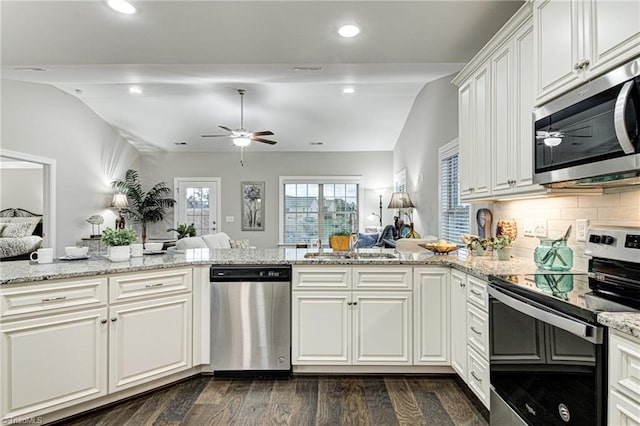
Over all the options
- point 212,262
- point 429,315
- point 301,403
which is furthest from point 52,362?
point 429,315

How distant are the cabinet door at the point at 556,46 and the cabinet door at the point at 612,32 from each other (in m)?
0.09

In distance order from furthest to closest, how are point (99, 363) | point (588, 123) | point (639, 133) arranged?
1. point (99, 363)
2. point (588, 123)
3. point (639, 133)

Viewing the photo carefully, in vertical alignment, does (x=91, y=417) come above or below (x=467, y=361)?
below

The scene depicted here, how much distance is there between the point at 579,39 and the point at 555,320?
128cm

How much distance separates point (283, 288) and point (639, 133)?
88.7 inches

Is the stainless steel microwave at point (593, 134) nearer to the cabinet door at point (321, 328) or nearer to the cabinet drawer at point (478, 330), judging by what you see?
the cabinet drawer at point (478, 330)

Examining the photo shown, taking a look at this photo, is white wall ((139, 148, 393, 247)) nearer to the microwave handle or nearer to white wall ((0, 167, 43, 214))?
white wall ((0, 167, 43, 214))

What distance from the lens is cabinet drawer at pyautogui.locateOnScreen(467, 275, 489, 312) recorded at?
2230 mm

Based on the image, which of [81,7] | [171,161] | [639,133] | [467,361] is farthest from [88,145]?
[639,133]

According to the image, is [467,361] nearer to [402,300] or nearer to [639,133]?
[402,300]

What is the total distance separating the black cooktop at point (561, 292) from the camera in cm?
138

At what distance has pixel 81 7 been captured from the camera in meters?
2.62

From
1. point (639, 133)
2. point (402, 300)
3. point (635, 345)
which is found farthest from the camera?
point (402, 300)

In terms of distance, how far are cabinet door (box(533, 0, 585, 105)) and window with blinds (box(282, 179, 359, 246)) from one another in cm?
663
